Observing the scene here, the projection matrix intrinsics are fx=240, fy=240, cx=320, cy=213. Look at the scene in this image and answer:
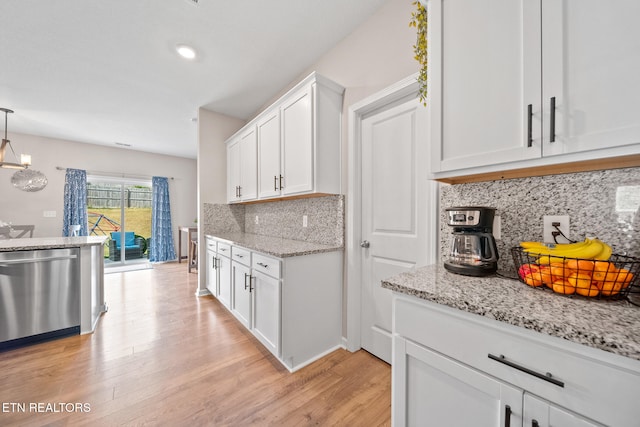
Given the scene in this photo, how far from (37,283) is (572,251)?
3.70 meters

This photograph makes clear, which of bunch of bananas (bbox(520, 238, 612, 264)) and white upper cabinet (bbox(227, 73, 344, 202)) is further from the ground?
white upper cabinet (bbox(227, 73, 344, 202))

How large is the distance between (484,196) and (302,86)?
1.63 metres

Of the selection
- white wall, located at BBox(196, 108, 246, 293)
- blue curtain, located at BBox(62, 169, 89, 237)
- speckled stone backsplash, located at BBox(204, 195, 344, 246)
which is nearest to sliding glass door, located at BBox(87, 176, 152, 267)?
blue curtain, located at BBox(62, 169, 89, 237)

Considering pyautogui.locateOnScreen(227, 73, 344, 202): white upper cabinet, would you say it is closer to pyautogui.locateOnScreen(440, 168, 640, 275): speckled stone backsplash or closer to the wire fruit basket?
pyautogui.locateOnScreen(440, 168, 640, 275): speckled stone backsplash

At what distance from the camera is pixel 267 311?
1.94 m

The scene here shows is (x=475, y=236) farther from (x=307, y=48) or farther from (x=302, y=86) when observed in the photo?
(x=307, y=48)

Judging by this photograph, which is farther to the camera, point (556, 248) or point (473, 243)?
point (473, 243)

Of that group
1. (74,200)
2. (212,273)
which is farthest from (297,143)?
(74,200)

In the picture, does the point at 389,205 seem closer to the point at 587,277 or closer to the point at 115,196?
the point at 587,277

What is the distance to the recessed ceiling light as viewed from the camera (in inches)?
85.0

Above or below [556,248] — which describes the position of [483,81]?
above

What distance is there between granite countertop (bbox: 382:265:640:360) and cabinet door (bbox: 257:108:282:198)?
5.73 ft

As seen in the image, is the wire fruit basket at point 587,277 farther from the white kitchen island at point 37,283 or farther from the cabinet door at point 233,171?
the white kitchen island at point 37,283

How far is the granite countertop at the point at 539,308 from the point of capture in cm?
55
